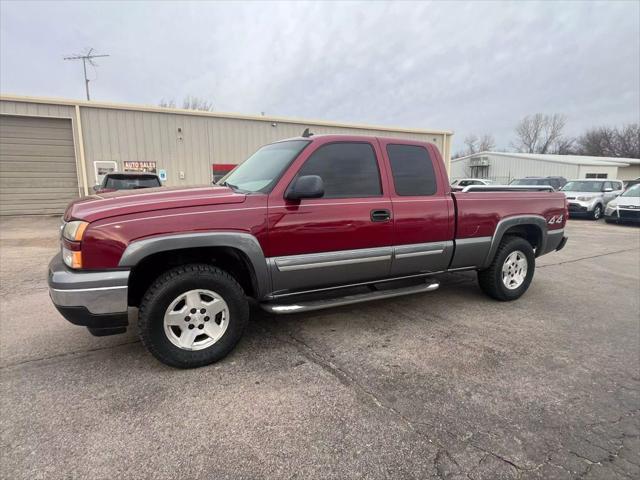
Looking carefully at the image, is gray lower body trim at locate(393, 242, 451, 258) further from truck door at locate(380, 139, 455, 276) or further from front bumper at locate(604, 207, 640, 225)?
front bumper at locate(604, 207, 640, 225)

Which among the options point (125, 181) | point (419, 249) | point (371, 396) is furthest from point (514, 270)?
point (125, 181)

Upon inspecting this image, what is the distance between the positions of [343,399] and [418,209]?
206 cm

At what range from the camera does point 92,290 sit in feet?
8.84

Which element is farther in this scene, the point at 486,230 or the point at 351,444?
the point at 486,230

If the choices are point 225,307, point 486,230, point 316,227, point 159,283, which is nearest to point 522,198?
point 486,230

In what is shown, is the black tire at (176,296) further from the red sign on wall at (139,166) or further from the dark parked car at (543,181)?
the dark parked car at (543,181)

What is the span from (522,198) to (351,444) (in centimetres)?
379

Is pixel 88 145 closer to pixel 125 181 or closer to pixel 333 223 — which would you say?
pixel 125 181

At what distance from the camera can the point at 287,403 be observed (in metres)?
2.66

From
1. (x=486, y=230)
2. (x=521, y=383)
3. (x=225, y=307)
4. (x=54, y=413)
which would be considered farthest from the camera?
(x=486, y=230)

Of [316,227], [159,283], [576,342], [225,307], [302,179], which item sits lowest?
[576,342]

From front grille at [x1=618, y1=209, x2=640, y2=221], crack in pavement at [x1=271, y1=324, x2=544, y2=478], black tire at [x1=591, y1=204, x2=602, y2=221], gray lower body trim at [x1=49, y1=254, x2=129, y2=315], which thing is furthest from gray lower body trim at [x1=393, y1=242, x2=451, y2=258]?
black tire at [x1=591, y1=204, x2=602, y2=221]

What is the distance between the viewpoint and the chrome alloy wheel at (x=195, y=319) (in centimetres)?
301

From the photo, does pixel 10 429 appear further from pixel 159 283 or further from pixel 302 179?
pixel 302 179
